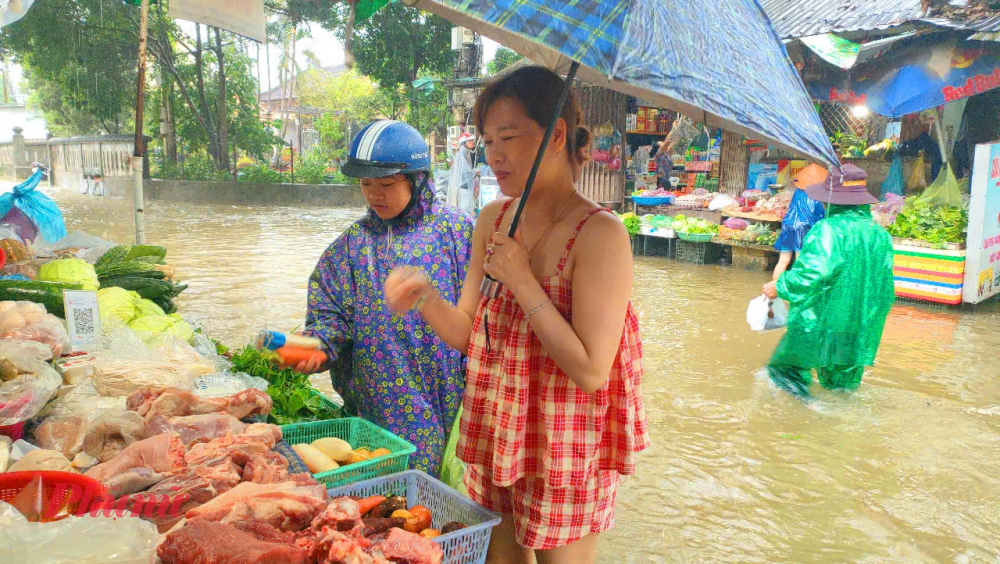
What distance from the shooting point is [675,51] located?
152 cm

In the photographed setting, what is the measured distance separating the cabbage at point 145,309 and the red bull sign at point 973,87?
9.40 meters

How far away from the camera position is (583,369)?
63.8 inches

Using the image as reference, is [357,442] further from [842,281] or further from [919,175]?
[919,175]

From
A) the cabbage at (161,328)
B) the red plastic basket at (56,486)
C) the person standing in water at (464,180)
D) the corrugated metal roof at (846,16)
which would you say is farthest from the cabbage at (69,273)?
the person standing in water at (464,180)

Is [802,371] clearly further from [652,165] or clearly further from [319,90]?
[319,90]

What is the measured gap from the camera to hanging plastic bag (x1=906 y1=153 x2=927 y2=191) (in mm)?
10750

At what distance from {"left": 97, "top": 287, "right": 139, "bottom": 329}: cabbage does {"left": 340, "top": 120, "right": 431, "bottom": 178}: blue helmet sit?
8.09ft

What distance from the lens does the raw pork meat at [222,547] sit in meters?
1.47

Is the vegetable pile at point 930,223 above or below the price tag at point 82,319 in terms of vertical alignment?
above

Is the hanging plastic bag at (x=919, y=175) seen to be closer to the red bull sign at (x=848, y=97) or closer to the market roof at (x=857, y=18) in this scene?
the red bull sign at (x=848, y=97)

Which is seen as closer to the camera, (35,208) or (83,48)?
(35,208)

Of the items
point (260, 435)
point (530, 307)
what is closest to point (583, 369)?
point (530, 307)

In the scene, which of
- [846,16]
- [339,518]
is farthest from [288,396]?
[846,16]

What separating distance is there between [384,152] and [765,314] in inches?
169
